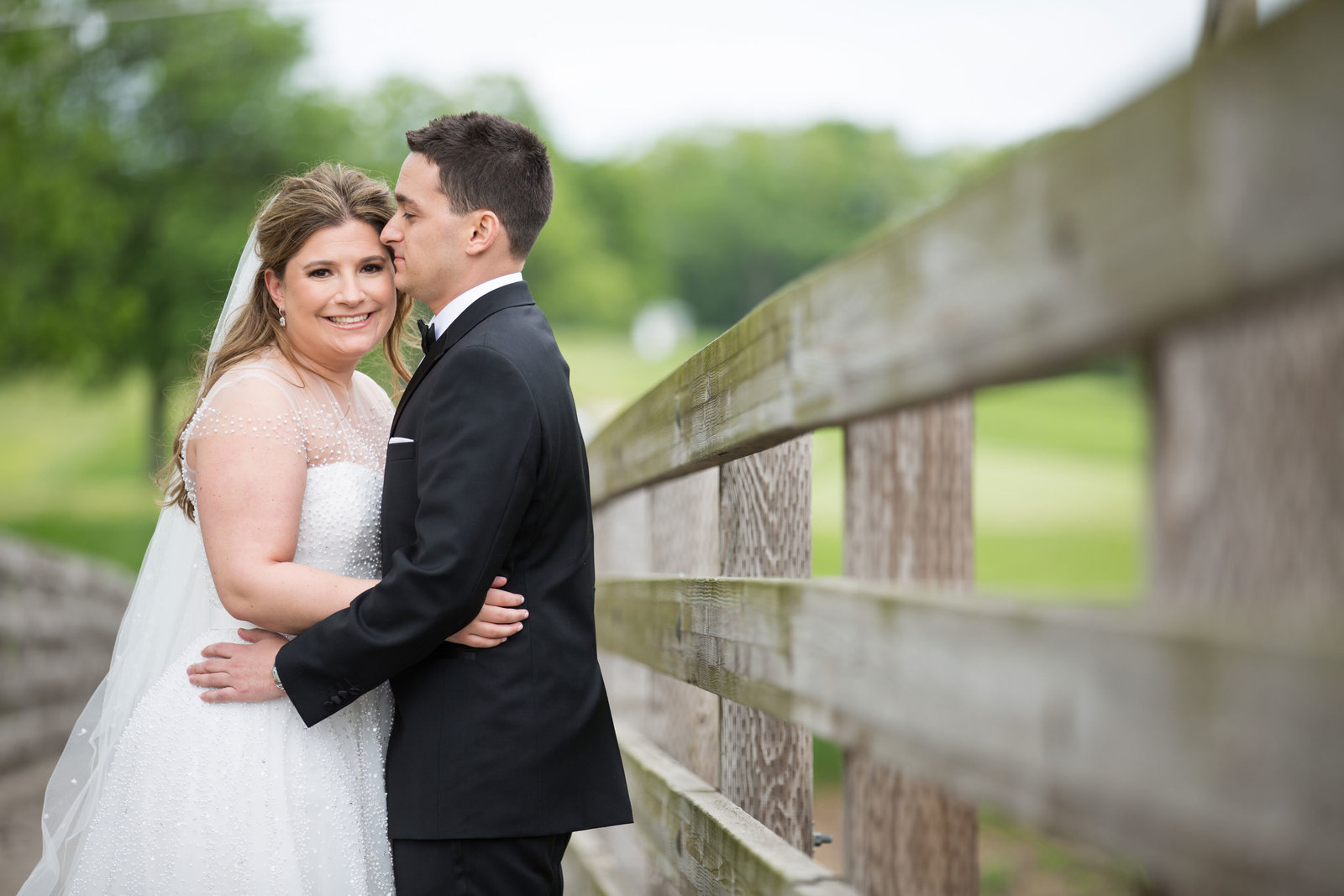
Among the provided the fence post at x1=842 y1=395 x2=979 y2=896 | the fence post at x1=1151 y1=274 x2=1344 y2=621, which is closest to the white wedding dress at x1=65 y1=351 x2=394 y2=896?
the fence post at x1=842 y1=395 x2=979 y2=896

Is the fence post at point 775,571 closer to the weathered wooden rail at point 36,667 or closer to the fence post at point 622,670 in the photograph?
the fence post at point 622,670

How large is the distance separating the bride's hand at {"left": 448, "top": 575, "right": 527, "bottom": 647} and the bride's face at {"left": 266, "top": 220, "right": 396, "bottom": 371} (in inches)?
35.5

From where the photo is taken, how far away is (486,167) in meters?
2.70

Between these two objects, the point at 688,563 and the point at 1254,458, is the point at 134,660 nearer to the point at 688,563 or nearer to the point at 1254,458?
the point at 688,563

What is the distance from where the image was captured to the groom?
2.26 metres

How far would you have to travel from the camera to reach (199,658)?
2.79 meters

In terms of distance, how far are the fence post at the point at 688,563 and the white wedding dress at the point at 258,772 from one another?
0.77m

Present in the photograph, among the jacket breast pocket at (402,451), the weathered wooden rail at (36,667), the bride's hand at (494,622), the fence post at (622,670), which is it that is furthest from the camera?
the weathered wooden rail at (36,667)

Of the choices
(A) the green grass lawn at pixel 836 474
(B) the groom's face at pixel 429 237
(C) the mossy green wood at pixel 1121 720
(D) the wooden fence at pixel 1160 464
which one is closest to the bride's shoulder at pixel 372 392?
(B) the groom's face at pixel 429 237

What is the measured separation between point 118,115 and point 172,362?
241 inches

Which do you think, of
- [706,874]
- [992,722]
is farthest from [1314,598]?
[706,874]

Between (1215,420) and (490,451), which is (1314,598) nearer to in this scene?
(1215,420)

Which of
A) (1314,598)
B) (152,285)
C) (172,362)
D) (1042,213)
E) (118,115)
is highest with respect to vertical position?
(118,115)

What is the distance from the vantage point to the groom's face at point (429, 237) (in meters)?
2.67
